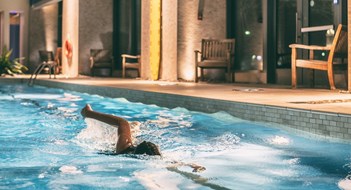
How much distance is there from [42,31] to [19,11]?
42.7 inches

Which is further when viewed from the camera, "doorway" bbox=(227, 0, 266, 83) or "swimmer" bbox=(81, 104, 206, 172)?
"doorway" bbox=(227, 0, 266, 83)

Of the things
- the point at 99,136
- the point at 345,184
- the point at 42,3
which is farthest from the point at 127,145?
the point at 42,3

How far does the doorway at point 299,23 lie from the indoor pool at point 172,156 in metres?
3.13

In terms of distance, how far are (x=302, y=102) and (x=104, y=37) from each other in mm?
9774

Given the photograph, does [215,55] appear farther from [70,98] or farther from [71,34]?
[71,34]

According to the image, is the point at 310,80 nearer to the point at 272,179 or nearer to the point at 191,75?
the point at 191,75

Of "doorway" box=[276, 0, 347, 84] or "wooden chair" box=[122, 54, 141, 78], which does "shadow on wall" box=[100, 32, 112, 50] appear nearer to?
"wooden chair" box=[122, 54, 141, 78]

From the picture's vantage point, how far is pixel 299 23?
8.41 metres

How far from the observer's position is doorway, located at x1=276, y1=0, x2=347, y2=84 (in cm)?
780

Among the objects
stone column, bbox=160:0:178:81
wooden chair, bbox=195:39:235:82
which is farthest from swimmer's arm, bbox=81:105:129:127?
stone column, bbox=160:0:178:81

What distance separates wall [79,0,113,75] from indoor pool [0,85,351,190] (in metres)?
7.96

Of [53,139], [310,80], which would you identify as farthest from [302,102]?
[310,80]

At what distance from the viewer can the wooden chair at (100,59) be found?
13359 mm

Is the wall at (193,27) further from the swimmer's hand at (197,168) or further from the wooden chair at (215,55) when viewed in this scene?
the swimmer's hand at (197,168)
